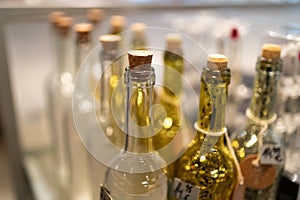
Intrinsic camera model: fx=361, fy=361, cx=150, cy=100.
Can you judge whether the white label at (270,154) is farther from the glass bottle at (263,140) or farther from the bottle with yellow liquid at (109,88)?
the bottle with yellow liquid at (109,88)

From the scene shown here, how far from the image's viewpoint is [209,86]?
40cm

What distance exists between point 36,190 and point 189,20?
0.58 metres

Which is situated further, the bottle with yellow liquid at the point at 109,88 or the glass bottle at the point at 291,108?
the glass bottle at the point at 291,108

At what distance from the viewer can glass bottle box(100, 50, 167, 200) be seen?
38 centimetres

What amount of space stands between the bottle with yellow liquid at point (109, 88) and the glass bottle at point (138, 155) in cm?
5

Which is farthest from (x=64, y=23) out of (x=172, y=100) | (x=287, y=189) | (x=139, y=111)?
(x=287, y=189)

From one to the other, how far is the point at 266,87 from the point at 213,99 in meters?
0.10

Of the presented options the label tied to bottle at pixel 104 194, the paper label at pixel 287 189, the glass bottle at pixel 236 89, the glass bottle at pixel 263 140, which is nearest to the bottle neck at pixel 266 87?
the glass bottle at pixel 263 140

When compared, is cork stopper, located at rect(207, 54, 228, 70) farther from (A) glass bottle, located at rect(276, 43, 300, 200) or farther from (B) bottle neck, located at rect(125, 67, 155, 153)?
(A) glass bottle, located at rect(276, 43, 300, 200)

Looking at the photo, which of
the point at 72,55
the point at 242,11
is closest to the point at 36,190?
the point at 72,55

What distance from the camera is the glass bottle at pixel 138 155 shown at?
375mm

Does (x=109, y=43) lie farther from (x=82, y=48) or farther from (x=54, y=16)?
(x=54, y=16)

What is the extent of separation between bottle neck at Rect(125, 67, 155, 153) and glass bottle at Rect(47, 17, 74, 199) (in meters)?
0.32

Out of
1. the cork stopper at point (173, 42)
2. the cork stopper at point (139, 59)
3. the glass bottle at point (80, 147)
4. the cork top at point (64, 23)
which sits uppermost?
the cork stopper at point (139, 59)
